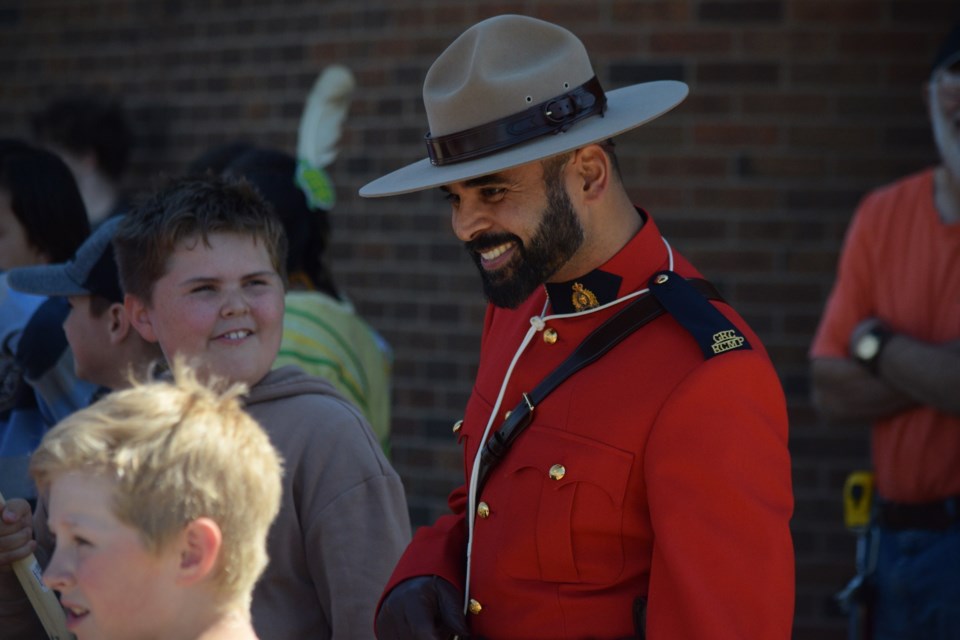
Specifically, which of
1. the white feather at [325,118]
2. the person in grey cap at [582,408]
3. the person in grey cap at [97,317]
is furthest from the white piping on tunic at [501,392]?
the white feather at [325,118]

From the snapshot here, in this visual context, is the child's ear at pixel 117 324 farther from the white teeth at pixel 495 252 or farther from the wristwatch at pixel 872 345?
the wristwatch at pixel 872 345

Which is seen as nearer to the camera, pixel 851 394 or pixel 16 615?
pixel 16 615

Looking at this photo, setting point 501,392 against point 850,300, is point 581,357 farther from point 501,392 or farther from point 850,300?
point 850,300

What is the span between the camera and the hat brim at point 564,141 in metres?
2.31

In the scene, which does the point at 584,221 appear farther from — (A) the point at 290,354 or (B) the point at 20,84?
(B) the point at 20,84

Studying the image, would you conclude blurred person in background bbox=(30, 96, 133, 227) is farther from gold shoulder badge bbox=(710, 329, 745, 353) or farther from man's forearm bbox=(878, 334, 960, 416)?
gold shoulder badge bbox=(710, 329, 745, 353)

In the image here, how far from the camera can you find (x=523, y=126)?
7.83ft

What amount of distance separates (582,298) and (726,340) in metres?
0.33

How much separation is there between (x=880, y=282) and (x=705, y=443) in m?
2.04

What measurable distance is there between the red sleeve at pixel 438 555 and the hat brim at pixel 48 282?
3.82ft

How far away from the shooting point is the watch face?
3811 millimetres

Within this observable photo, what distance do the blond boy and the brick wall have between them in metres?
3.12

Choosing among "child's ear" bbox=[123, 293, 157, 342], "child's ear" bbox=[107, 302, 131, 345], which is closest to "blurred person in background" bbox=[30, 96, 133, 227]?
"child's ear" bbox=[107, 302, 131, 345]

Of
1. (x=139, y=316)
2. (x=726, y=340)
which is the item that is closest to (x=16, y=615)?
(x=139, y=316)
